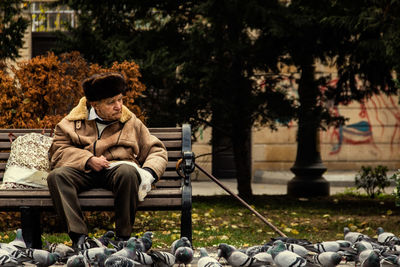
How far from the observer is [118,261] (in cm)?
417

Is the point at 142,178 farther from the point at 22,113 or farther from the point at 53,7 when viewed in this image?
the point at 53,7

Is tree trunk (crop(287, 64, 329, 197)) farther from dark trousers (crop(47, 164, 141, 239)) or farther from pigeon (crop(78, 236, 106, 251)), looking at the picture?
pigeon (crop(78, 236, 106, 251))

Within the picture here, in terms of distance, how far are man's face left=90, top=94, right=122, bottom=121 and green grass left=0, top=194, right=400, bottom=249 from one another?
1.58 m

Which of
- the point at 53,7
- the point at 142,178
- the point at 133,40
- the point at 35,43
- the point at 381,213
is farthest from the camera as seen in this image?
the point at 35,43

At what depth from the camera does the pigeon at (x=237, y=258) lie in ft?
14.9

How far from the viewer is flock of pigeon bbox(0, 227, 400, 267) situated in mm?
4363

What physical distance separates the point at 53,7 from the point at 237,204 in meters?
4.10

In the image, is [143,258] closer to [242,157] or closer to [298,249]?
[298,249]

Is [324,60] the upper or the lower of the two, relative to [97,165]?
upper

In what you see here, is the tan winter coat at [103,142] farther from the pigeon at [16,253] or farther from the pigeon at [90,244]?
the pigeon at [16,253]

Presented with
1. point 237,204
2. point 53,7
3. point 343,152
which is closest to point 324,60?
Answer: point 237,204

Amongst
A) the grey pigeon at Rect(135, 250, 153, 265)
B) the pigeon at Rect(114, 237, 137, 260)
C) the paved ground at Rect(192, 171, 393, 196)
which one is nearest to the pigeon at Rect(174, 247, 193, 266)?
the grey pigeon at Rect(135, 250, 153, 265)

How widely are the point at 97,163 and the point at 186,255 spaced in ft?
3.84

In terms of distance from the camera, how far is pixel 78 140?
221 inches
